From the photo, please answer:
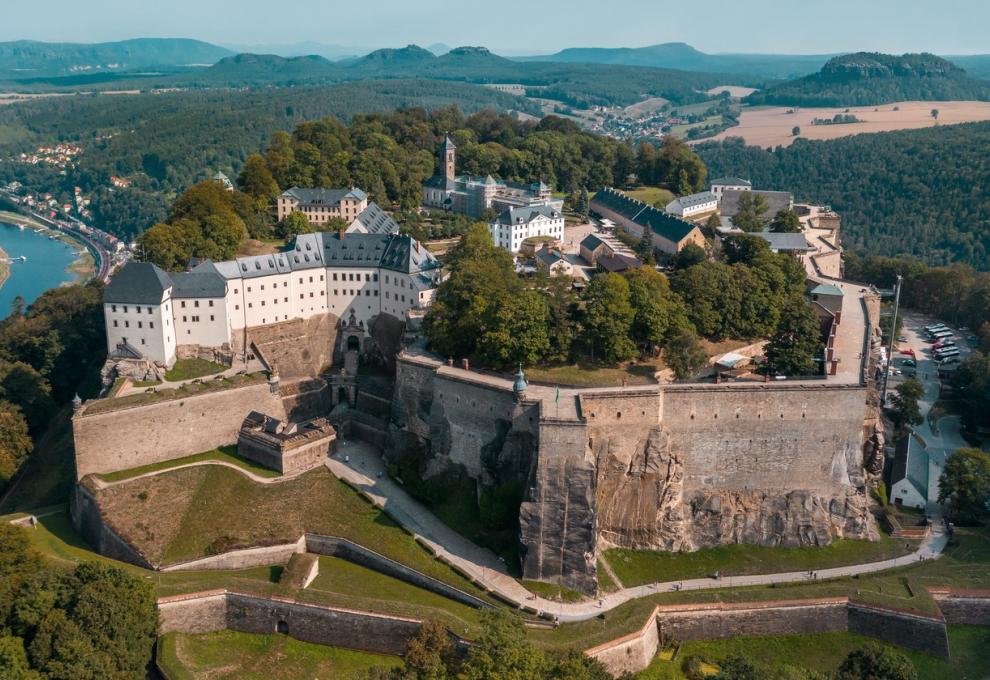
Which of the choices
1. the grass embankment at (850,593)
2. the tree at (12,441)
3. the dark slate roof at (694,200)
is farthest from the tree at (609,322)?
the tree at (12,441)

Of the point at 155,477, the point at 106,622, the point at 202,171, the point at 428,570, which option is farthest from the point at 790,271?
the point at 202,171

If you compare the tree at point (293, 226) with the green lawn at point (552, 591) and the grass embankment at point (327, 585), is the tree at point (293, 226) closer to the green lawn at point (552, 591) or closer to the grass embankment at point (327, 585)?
the grass embankment at point (327, 585)

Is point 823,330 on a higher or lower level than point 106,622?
higher

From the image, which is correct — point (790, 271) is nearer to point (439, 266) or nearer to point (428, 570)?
point (439, 266)

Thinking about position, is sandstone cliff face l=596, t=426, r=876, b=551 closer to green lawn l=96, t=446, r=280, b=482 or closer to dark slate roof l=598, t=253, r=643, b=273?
green lawn l=96, t=446, r=280, b=482

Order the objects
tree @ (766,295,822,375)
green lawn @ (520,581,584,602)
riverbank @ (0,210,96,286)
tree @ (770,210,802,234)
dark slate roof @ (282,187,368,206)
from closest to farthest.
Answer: green lawn @ (520,581,584,602), tree @ (766,295,822,375), dark slate roof @ (282,187,368,206), tree @ (770,210,802,234), riverbank @ (0,210,96,286)

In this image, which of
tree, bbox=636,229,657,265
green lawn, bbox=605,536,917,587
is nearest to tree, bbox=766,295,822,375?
green lawn, bbox=605,536,917,587
